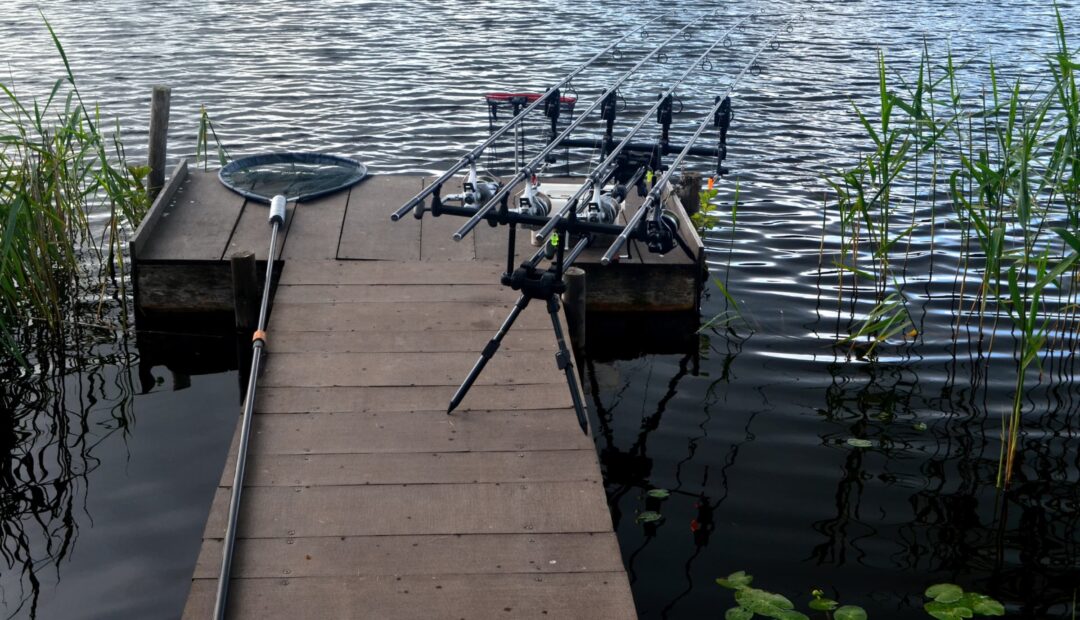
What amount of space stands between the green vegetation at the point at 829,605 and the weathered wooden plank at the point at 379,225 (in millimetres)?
3422

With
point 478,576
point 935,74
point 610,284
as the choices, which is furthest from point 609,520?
point 935,74

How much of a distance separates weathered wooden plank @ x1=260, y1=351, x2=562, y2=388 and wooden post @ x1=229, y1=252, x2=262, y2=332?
1.14 m

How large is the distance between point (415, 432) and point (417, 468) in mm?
354

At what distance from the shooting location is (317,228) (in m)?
8.08

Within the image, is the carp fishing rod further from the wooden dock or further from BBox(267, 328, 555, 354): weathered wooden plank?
BBox(267, 328, 555, 354): weathered wooden plank

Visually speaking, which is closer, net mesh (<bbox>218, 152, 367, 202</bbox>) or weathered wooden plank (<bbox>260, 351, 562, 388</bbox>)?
weathered wooden plank (<bbox>260, 351, 562, 388</bbox>)

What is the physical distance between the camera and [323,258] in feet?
24.9

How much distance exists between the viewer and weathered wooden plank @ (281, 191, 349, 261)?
7676 millimetres

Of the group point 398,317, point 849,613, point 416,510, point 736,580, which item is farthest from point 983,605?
point 398,317

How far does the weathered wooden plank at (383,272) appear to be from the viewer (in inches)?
285

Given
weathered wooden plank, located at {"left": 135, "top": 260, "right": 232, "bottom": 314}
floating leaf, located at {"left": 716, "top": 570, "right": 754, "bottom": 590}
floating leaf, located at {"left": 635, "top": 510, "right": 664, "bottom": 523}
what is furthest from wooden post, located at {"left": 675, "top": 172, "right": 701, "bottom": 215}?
floating leaf, located at {"left": 716, "top": 570, "right": 754, "bottom": 590}

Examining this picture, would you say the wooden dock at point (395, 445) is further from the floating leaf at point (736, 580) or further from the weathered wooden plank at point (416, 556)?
the floating leaf at point (736, 580)

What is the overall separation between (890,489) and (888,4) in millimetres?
17196

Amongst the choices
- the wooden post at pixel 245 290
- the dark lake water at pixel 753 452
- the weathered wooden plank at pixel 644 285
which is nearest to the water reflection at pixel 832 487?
the dark lake water at pixel 753 452
